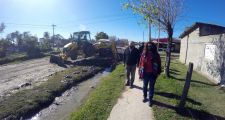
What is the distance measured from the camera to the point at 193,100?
8727mm

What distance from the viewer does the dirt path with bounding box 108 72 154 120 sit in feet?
23.1

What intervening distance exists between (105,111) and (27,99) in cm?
358

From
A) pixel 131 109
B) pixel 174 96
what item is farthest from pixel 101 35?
pixel 131 109

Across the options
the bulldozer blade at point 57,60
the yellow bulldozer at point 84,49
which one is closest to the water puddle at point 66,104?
the bulldozer blade at point 57,60

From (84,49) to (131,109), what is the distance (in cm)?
1781

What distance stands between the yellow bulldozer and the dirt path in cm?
1553

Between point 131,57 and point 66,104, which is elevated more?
point 131,57

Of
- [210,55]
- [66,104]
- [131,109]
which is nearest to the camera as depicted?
[131,109]

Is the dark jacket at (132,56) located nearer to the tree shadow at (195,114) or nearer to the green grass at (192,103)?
the green grass at (192,103)

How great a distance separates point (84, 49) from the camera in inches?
985

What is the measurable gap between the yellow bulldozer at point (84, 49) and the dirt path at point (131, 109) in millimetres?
15532

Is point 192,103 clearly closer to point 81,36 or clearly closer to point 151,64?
point 151,64

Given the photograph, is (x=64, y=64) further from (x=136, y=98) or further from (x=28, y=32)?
(x=28, y=32)

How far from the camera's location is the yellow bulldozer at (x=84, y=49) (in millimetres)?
24594
